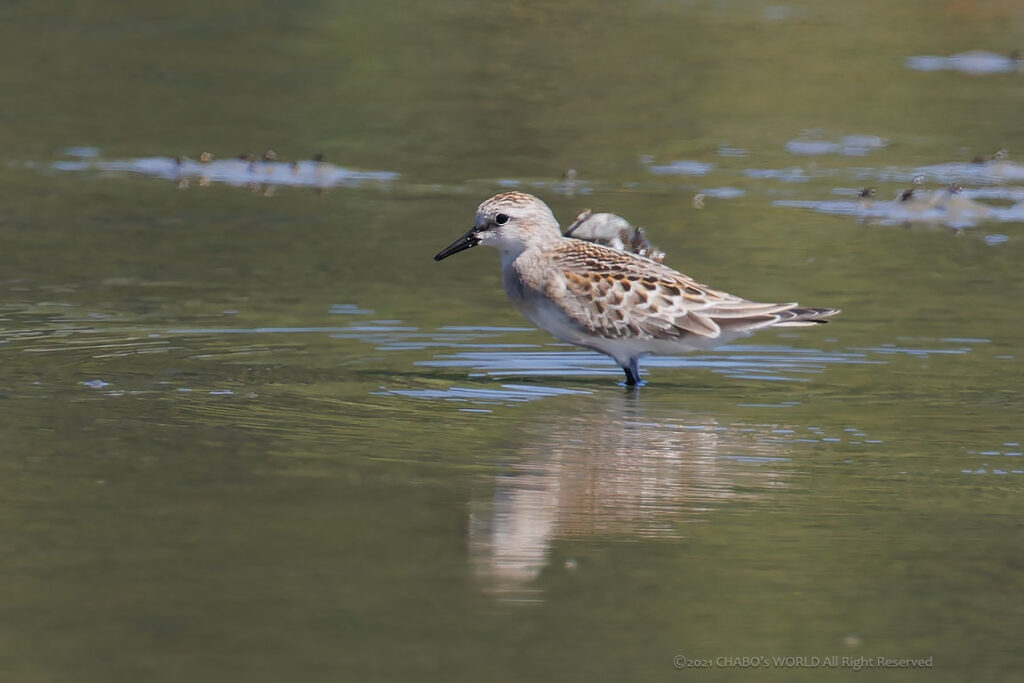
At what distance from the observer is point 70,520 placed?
7000 millimetres

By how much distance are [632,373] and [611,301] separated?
41 cm

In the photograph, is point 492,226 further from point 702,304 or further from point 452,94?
point 452,94

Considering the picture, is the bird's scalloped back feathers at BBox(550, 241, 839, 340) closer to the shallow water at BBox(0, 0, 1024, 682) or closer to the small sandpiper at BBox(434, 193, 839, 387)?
the small sandpiper at BBox(434, 193, 839, 387)

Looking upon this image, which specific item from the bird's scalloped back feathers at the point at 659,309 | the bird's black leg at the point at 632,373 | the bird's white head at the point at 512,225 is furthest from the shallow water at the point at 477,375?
the bird's white head at the point at 512,225

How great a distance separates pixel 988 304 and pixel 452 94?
876cm

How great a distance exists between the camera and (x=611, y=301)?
1040 cm

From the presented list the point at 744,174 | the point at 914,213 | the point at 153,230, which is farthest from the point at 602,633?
the point at 744,174

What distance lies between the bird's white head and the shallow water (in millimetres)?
611

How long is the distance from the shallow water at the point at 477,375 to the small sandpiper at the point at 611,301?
274 millimetres

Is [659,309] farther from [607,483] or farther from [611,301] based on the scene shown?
[607,483]
